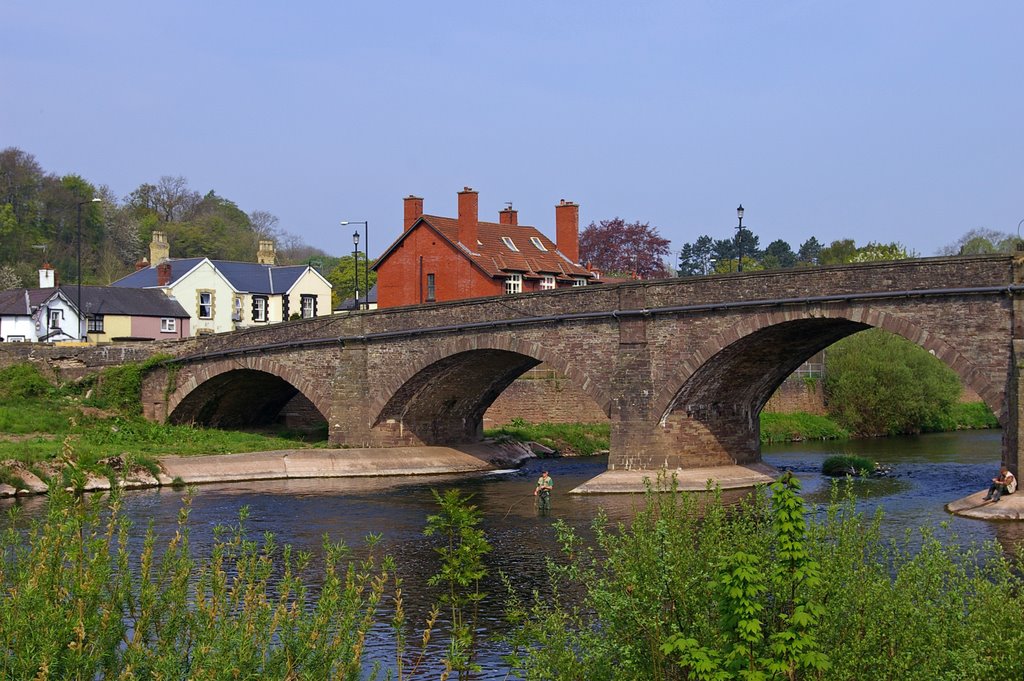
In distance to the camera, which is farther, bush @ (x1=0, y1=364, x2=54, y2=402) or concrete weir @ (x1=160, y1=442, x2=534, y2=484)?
bush @ (x1=0, y1=364, x2=54, y2=402)

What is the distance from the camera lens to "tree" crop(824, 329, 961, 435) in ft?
226

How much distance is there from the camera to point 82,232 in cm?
11456

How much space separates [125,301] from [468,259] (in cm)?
2630

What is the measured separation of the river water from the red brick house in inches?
531

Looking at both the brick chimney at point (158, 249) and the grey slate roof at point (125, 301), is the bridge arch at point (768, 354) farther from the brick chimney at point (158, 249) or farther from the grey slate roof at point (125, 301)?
the brick chimney at point (158, 249)

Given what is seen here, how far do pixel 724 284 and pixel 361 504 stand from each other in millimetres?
14223

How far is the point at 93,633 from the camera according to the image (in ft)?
41.7

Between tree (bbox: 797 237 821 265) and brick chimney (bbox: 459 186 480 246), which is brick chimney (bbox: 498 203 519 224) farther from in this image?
tree (bbox: 797 237 821 265)

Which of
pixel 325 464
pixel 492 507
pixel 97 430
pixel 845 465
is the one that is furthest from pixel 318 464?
pixel 845 465

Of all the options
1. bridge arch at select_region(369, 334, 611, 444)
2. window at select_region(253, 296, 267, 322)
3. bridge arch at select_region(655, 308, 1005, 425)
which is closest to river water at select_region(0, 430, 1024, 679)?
bridge arch at select_region(369, 334, 611, 444)

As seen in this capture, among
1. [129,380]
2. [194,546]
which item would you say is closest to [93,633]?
[194,546]

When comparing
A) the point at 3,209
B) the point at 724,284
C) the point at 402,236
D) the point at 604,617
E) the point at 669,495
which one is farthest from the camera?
the point at 3,209

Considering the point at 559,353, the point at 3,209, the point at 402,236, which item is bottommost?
the point at 559,353

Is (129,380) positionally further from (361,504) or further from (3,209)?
(3,209)
